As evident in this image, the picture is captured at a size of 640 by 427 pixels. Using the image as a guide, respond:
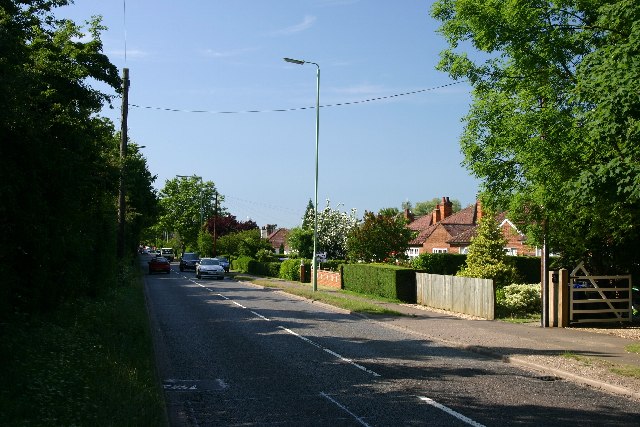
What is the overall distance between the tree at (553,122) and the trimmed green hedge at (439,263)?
19705 millimetres

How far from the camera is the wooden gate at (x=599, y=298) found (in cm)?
1961

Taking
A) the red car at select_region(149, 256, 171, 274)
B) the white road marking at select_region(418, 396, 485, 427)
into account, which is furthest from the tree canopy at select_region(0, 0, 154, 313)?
the red car at select_region(149, 256, 171, 274)

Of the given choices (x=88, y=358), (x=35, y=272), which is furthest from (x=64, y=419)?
(x=35, y=272)

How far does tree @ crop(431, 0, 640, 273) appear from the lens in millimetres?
12469

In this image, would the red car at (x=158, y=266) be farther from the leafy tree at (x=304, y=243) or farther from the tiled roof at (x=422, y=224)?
the tiled roof at (x=422, y=224)

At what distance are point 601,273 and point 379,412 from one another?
1496 cm

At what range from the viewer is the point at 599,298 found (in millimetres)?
Answer: 20156

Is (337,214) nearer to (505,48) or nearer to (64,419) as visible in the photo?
(505,48)

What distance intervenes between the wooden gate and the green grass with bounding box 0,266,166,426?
12.3 m

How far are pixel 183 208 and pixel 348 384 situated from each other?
106 meters

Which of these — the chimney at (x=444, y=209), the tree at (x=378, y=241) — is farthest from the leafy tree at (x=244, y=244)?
the tree at (x=378, y=241)

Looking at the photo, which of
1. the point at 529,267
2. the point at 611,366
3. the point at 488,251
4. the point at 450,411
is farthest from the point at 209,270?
the point at 450,411

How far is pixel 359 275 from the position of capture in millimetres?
35625

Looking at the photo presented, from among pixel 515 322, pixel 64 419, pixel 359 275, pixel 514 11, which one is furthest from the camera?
pixel 359 275
